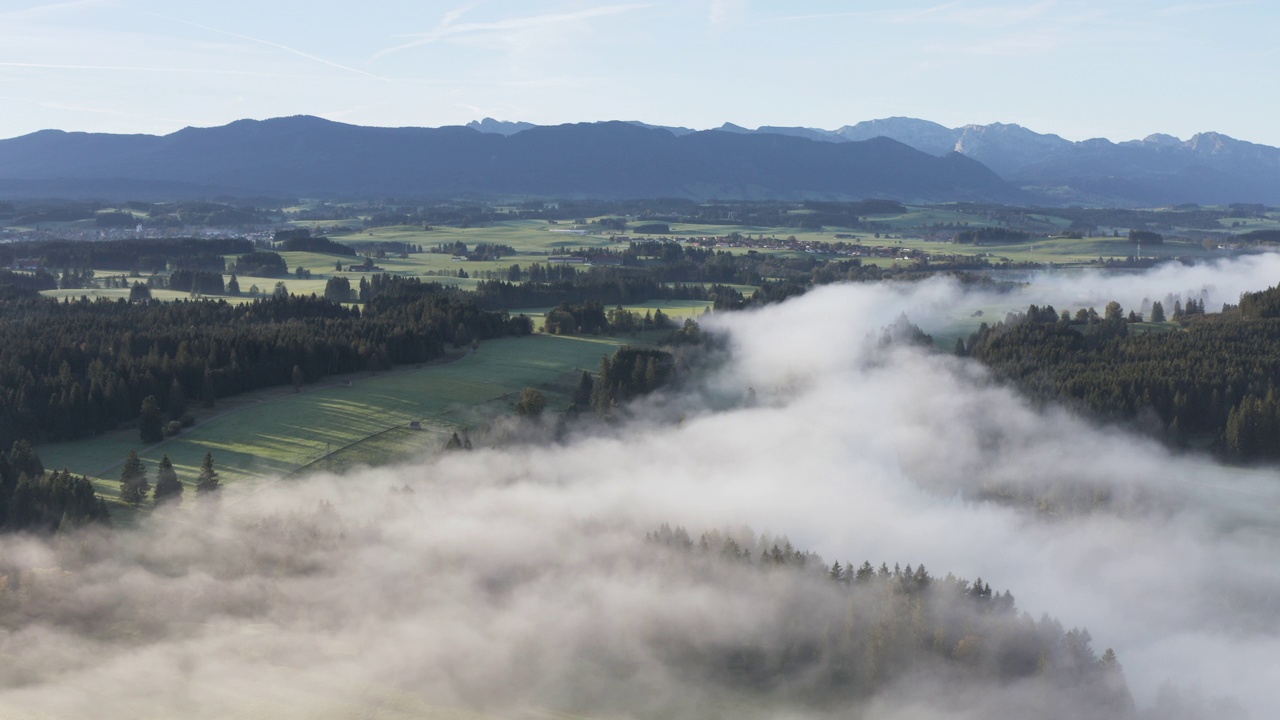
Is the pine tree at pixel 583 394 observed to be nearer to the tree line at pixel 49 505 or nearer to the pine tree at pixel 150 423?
the pine tree at pixel 150 423

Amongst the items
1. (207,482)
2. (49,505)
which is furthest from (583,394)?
(49,505)

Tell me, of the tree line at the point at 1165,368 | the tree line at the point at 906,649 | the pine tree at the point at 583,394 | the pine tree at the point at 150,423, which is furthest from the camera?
the pine tree at the point at 583,394

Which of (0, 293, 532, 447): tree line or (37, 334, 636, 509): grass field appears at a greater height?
(0, 293, 532, 447): tree line

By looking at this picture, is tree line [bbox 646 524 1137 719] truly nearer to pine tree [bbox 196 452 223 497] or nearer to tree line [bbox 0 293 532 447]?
pine tree [bbox 196 452 223 497]

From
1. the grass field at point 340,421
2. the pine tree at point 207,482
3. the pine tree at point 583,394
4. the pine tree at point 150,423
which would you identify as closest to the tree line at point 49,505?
the grass field at point 340,421

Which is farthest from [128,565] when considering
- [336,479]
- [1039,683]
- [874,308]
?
[874,308]

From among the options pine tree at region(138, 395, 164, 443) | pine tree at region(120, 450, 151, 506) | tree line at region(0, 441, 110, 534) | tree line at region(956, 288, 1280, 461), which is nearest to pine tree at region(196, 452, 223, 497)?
pine tree at region(120, 450, 151, 506)

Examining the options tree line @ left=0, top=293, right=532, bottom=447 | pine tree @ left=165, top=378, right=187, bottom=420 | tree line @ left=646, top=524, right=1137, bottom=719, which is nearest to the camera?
tree line @ left=646, top=524, right=1137, bottom=719
